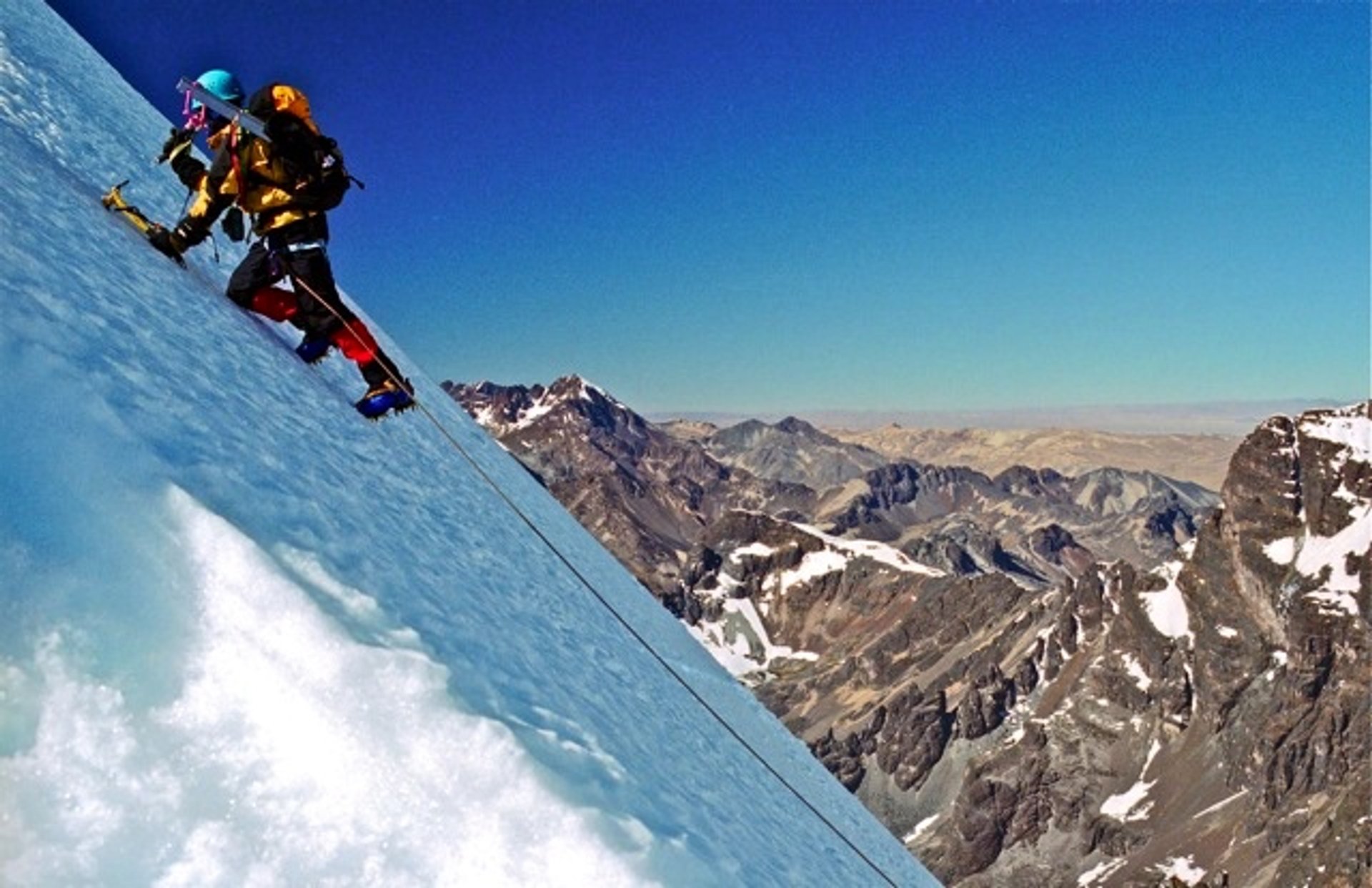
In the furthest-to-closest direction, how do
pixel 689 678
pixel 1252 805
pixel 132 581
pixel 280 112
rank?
pixel 1252 805 → pixel 689 678 → pixel 280 112 → pixel 132 581

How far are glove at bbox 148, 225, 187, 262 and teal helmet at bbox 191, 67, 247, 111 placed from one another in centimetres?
118

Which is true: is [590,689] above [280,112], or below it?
below

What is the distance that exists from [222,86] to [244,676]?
23.7 feet

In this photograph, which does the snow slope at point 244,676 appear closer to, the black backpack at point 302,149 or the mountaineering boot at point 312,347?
the black backpack at point 302,149

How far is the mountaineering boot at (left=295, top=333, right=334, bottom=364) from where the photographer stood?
877 cm

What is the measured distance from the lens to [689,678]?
1145cm

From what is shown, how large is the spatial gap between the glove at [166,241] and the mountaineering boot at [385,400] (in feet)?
6.84

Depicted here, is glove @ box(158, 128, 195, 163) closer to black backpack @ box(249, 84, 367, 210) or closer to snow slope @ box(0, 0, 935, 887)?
black backpack @ box(249, 84, 367, 210)

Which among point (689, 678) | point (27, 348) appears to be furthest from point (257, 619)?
point (689, 678)

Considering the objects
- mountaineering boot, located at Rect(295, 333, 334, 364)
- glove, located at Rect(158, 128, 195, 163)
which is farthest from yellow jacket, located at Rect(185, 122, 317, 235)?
mountaineering boot, located at Rect(295, 333, 334, 364)

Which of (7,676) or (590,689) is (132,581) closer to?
(7,676)

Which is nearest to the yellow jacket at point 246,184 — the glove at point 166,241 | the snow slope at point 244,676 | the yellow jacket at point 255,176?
the yellow jacket at point 255,176

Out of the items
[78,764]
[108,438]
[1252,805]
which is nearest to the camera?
[78,764]

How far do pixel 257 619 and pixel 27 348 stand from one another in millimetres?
1442
